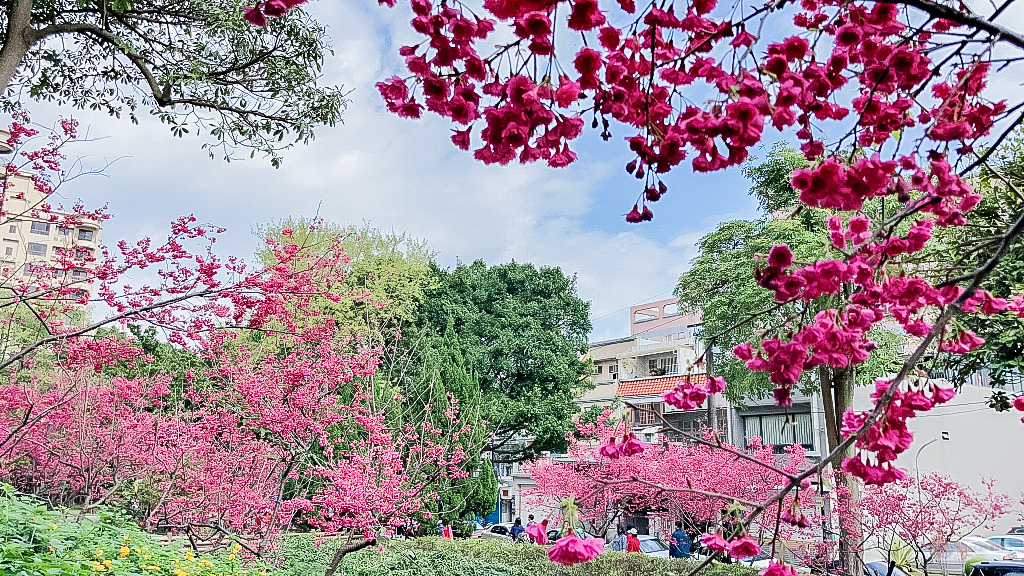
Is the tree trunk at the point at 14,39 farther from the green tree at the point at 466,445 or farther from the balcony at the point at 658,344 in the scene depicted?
the balcony at the point at 658,344

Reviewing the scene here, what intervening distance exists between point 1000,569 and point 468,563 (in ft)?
35.1

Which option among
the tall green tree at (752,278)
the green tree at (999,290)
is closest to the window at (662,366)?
the tall green tree at (752,278)

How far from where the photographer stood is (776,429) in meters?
20.7

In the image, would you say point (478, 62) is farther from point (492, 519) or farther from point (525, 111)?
point (492, 519)

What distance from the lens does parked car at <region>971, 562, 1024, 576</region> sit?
12.2m

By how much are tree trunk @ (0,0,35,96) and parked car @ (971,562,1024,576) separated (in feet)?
47.6

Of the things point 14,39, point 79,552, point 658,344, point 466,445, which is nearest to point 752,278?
point 466,445

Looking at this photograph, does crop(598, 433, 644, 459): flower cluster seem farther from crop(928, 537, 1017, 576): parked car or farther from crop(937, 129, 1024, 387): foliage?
crop(928, 537, 1017, 576): parked car

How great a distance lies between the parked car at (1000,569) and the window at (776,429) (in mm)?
6446

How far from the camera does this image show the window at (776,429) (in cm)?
1967

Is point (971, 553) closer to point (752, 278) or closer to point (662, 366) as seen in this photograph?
point (752, 278)

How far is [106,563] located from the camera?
3.78 meters

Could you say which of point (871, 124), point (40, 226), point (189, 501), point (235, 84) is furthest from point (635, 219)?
point (40, 226)

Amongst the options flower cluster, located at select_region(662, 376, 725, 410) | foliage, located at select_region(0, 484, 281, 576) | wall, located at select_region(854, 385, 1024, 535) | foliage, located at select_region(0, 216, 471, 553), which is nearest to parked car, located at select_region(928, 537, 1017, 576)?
wall, located at select_region(854, 385, 1024, 535)
